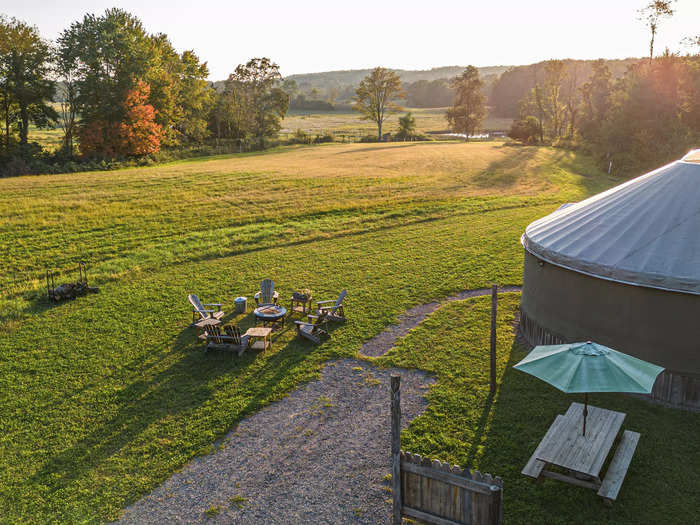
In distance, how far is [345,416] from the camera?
9578mm

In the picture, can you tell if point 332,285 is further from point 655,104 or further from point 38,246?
point 655,104

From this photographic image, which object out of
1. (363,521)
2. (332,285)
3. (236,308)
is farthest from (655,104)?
(363,521)

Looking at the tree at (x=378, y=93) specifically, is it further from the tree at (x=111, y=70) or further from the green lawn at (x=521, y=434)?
the green lawn at (x=521, y=434)

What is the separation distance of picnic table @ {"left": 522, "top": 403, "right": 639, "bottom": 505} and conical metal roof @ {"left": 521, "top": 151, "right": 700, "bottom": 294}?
3.02 metres

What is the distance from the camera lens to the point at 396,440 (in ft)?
19.4

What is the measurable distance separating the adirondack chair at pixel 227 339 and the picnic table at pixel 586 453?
23.1 ft

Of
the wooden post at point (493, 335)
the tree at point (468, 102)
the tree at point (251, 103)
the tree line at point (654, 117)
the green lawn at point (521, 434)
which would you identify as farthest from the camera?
the tree at point (468, 102)

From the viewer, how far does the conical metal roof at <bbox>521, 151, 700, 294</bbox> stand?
9.62 metres

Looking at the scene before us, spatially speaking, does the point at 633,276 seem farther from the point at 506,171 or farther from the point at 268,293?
the point at 506,171

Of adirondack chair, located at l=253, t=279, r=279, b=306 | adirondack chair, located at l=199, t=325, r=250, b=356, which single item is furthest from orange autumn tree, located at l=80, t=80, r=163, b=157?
adirondack chair, located at l=199, t=325, r=250, b=356

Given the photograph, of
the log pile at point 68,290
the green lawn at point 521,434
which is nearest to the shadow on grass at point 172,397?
the green lawn at point 521,434

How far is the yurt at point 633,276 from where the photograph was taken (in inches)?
376

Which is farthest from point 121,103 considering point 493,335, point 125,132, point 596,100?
point 596,100

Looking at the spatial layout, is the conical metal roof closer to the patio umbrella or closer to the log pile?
the patio umbrella
